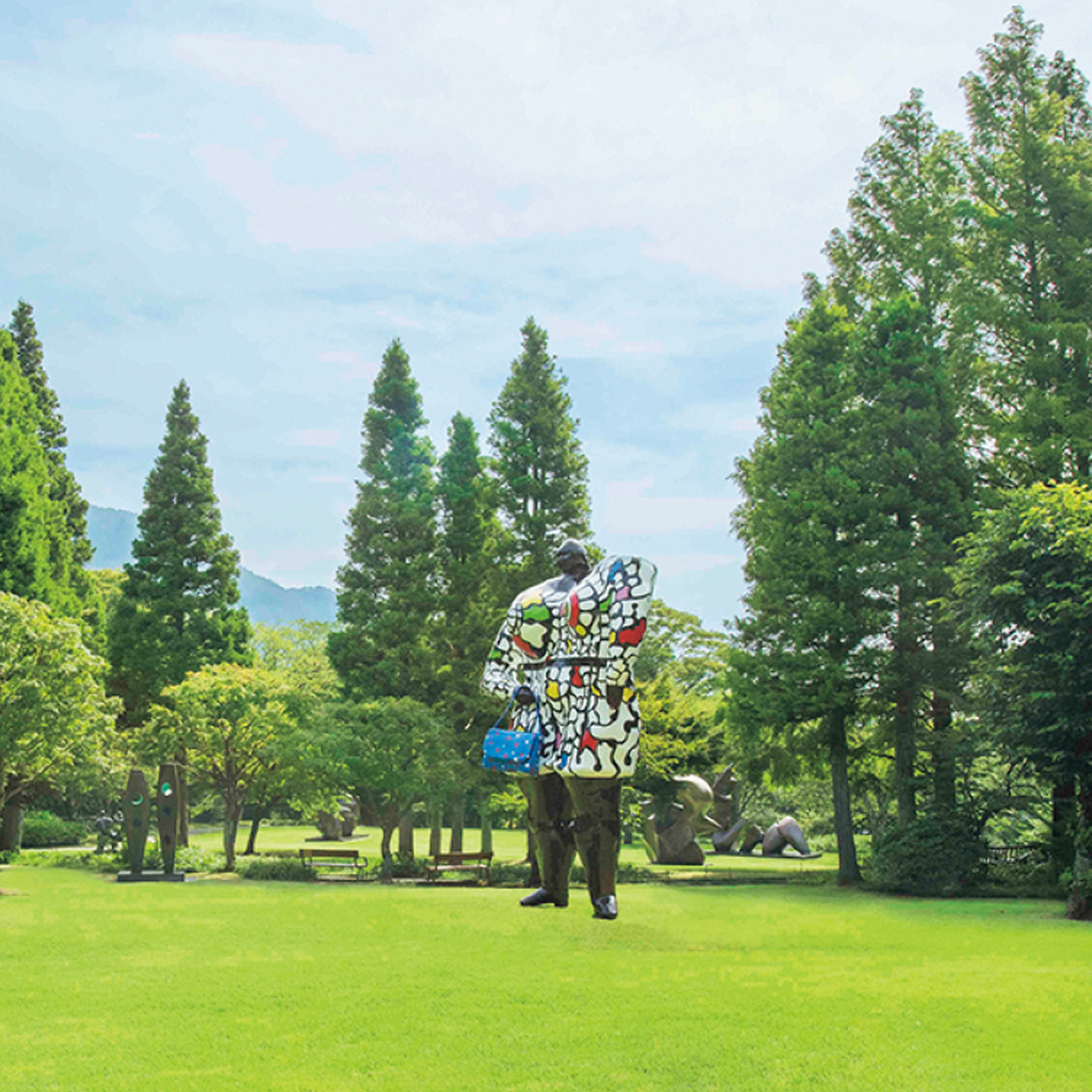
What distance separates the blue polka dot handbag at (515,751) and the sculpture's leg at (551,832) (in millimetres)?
247

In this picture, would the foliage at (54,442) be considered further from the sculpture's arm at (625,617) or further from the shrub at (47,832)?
the sculpture's arm at (625,617)

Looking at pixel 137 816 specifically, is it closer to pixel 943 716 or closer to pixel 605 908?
pixel 605 908

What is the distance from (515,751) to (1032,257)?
15.3 metres

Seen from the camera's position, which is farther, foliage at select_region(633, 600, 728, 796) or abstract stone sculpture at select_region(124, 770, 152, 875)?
foliage at select_region(633, 600, 728, 796)

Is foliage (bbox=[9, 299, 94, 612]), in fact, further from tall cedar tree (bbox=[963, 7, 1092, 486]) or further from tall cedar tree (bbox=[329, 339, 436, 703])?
tall cedar tree (bbox=[963, 7, 1092, 486])

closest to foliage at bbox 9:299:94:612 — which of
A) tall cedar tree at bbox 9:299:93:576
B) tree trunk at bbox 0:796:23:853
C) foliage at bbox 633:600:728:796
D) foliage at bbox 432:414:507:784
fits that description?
tall cedar tree at bbox 9:299:93:576

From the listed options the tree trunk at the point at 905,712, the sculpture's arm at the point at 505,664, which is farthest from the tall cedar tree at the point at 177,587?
the sculpture's arm at the point at 505,664

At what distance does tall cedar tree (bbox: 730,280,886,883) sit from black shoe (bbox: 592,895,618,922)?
10291mm

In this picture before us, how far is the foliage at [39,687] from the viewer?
1394 centimetres

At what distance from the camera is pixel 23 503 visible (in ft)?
71.3

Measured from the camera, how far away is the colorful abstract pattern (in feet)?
27.4

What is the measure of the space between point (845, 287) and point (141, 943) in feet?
67.8

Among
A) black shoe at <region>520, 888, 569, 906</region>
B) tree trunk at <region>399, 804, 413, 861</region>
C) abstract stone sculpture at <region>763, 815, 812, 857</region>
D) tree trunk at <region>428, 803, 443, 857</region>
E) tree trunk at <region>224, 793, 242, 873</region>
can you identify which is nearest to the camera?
black shoe at <region>520, 888, 569, 906</region>

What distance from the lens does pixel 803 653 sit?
60.6ft
